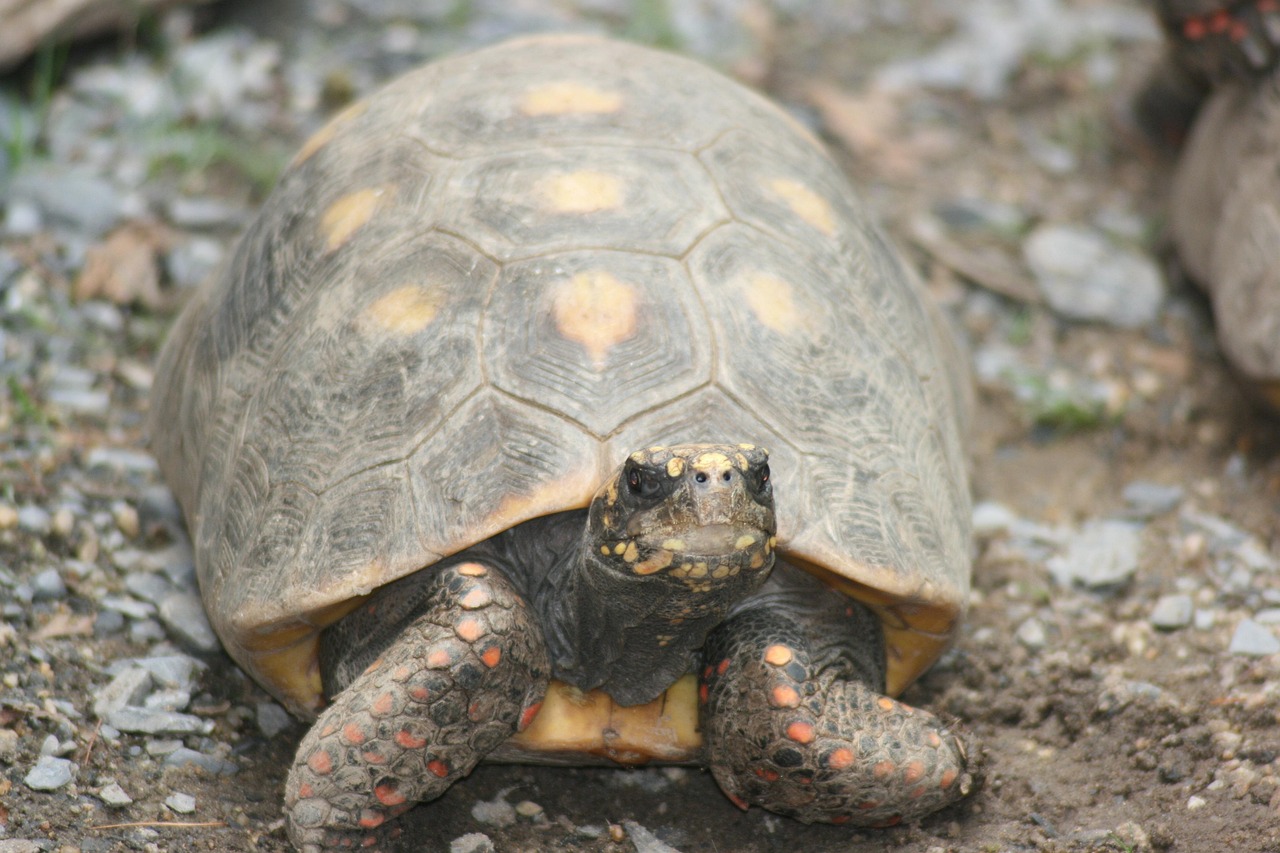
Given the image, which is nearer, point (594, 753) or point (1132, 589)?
point (594, 753)

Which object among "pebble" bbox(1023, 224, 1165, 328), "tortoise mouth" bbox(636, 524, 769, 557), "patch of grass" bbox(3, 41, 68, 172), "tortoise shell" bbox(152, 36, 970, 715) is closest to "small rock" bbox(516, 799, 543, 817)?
"tortoise shell" bbox(152, 36, 970, 715)

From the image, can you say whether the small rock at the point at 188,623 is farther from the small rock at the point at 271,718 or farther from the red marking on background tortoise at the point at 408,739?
the red marking on background tortoise at the point at 408,739

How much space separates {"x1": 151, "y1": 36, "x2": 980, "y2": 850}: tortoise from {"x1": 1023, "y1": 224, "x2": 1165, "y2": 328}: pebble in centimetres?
233

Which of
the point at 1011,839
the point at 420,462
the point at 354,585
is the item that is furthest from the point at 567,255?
the point at 1011,839

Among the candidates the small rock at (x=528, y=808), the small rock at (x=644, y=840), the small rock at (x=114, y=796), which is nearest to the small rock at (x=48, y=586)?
the small rock at (x=114, y=796)

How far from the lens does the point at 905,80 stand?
784cm

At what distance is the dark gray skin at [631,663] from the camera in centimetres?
316

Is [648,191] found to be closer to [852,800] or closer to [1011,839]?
[852,800]

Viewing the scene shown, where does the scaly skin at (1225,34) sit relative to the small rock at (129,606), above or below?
above

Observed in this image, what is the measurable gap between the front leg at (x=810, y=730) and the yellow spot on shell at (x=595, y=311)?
789 mm

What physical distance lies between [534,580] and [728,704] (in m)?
0.62

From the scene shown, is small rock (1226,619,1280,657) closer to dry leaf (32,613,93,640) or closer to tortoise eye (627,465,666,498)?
tortoise eye (627,465,666,498)

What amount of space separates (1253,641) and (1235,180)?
7.99 ft

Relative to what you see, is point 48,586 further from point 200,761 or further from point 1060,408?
point 1060,408
